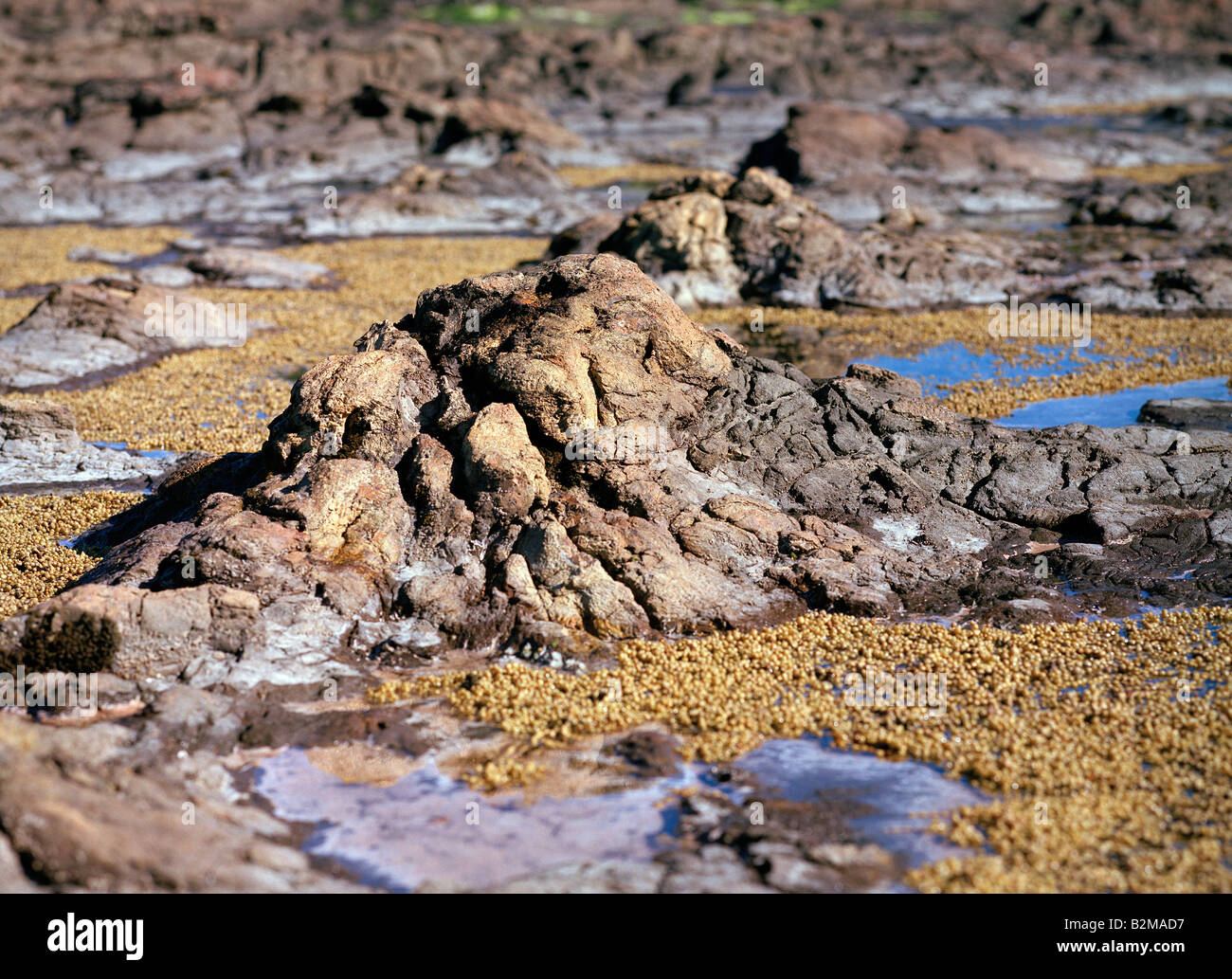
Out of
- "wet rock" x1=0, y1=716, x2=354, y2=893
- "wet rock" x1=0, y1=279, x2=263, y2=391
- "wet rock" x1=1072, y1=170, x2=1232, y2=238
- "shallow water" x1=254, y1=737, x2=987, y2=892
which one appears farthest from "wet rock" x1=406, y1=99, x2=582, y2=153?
"wet rock" x1=0, y1=716, x2=354, y2=893

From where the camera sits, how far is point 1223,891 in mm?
10562

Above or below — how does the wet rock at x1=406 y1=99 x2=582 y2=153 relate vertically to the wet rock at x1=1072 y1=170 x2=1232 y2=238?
above

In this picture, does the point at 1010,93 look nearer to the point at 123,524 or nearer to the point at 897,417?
the point at 897,417

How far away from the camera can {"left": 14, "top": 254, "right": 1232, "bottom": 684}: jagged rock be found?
15.2 metres

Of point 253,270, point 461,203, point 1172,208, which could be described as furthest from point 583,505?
point 1172,208

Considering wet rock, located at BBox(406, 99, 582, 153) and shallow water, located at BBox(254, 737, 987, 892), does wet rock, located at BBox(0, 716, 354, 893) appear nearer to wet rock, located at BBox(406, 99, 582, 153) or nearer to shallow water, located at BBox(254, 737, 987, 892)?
shallow water, located at BBox(254, 737, 987, 892)

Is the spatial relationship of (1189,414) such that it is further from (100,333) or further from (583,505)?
(100,333)

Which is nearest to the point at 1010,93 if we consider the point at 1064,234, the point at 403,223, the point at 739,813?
the point at 1064,234

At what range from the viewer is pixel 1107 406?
25.7m

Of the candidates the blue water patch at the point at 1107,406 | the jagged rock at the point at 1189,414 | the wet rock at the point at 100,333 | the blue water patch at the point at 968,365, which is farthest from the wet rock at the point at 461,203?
the jagged rock at the point at 1189,414

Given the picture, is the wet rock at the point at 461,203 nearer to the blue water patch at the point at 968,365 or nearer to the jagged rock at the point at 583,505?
the blue water patch at the point at 968,365

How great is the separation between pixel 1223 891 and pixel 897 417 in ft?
34.2

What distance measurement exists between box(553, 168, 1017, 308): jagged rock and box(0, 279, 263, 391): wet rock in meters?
12.4

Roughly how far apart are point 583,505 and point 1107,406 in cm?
1487
